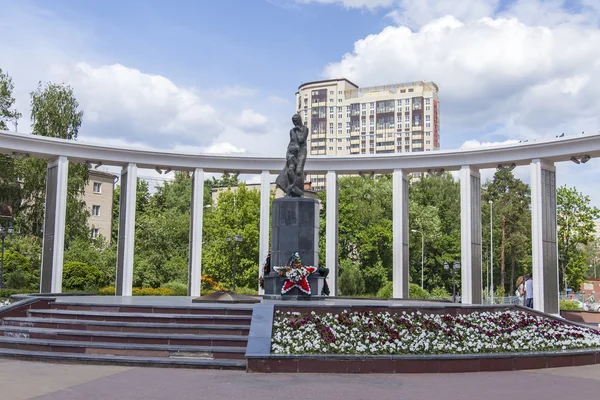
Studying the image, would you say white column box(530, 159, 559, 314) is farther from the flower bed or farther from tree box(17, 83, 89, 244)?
tree box(17, 83, 89, 244)

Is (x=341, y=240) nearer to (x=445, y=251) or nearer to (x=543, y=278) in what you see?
(x=445, y=251)

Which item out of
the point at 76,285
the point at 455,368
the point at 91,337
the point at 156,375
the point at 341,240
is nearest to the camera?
the point at 156,375

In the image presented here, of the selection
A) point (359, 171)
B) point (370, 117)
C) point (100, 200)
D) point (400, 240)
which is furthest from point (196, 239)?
point (370, 117)

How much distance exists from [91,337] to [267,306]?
375 cm

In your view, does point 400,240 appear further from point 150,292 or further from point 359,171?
point 150,292

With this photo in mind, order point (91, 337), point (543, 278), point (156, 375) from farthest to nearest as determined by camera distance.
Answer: point (543, 278) < point (91, 337) < point (156, 375)

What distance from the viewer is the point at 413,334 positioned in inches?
518

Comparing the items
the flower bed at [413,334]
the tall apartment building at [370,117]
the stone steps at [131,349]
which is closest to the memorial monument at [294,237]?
the flower bed at [413,334]

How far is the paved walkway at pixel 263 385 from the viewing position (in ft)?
30.6

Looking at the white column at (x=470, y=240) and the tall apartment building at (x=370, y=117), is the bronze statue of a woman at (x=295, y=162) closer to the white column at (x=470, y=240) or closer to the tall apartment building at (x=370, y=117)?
the white column at (x=470, y=240)

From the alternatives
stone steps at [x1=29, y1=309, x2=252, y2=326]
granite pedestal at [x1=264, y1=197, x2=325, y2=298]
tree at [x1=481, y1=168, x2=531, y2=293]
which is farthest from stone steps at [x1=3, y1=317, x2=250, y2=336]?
Answer: tree at [x1=481, y1=168, x2=531, y2=293]

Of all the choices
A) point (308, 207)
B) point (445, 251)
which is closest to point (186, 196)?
point (445, 251)

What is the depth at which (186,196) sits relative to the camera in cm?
6931

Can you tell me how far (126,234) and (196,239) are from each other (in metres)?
3.19
